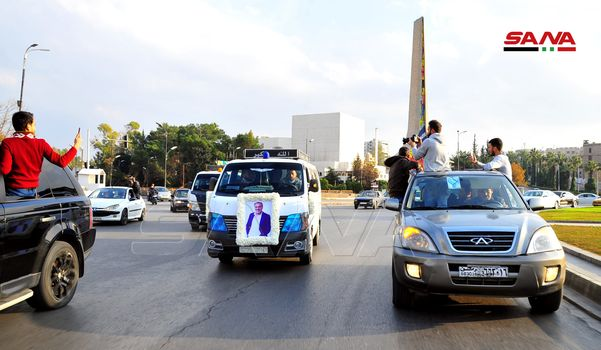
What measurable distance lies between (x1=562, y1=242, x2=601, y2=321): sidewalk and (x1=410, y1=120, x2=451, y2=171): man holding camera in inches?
101

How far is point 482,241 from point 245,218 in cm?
433

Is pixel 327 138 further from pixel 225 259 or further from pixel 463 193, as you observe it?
pixel 463 193

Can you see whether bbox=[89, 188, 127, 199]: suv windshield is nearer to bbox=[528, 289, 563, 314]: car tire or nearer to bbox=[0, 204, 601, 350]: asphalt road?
bbox=[0, 204, 601, 350]: asphalt road

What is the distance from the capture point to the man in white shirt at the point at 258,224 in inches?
327

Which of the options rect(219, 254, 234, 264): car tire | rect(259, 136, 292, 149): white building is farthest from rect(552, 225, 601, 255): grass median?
rect(259, 136, 292, 149): white building

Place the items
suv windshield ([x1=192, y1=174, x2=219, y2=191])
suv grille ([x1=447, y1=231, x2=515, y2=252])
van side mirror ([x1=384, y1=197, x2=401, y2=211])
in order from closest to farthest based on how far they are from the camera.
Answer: suv grille ([x1=447, y1=231, x2=515, y2=252]) → van side mirror ([x1=384, y1=197, x2=401, y2=211]) → suv windshield ([x1=192, y1=174, x2=219, y2=191])

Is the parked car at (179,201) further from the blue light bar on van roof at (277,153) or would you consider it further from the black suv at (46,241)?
the black suv at (46,241)

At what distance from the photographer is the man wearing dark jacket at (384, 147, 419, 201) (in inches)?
336

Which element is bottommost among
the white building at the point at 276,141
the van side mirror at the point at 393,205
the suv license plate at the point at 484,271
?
the suv license plate at the point at 484,271

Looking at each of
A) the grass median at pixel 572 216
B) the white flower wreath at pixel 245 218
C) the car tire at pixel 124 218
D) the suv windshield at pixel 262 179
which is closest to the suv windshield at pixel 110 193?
the car tire at pixel 124 218

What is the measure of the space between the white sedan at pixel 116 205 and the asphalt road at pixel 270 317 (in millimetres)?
9555

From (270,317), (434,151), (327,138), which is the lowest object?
(270,317)

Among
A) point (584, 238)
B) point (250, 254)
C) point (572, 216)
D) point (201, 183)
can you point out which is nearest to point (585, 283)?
point (250, 254)

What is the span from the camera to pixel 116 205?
58.6 ft
